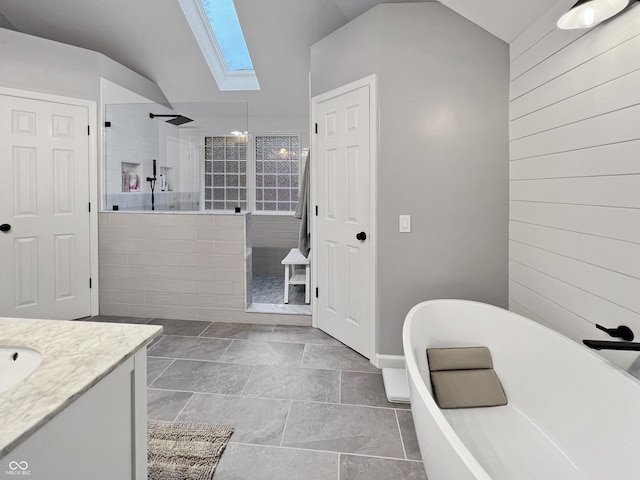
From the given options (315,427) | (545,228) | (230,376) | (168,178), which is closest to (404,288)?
(545,228)

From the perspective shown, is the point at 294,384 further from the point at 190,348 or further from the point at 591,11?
the point at 591,11

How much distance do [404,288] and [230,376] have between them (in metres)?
1.36

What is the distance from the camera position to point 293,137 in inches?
217

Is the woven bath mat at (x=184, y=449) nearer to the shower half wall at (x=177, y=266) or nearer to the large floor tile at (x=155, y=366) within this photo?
the large floor tile at (x=155, y=366)

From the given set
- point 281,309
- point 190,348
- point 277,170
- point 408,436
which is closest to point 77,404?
point 408,436

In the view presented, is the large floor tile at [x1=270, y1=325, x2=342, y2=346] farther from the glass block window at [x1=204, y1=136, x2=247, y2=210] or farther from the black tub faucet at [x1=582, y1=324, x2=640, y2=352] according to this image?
the black tub faucet at [x1=582, y1=324, x2=640, y2=352]

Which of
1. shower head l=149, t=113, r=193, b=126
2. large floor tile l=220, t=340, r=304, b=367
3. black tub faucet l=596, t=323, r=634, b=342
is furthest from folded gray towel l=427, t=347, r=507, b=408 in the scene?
Answer: shower head l=149, t=113, r=193, b=126

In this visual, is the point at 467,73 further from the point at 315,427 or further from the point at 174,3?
the point at 174,3

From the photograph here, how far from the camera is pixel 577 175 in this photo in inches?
68.7

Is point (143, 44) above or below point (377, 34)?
above

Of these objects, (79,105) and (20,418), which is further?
(79,105)

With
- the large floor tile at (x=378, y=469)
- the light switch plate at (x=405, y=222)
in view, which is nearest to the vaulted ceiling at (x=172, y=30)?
the light switch plate at (x=405, y=222)

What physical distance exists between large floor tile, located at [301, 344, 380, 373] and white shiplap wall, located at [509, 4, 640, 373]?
1.14 meters

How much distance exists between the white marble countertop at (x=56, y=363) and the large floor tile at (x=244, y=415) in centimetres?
109
